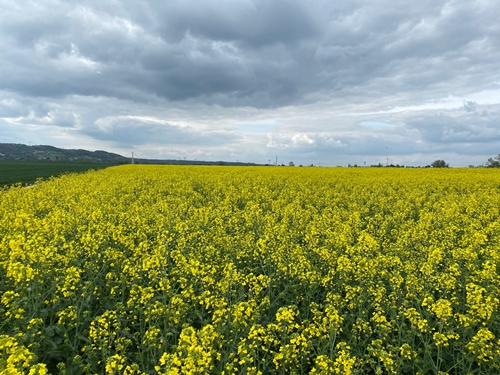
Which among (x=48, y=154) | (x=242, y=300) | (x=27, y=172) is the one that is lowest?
(x=27, y=172)

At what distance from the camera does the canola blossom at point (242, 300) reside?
12.5ft

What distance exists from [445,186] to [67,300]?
77.2 ft

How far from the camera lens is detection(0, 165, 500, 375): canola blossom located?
12.5ft

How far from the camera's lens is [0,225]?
8.17 metres

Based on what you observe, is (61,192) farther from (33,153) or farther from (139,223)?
(33,153)

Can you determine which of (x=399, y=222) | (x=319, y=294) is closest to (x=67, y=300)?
(x=319, y=294)

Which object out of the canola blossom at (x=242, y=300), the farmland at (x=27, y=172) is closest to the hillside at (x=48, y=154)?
the farmland at (x=27, y=172)

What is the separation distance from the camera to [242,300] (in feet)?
17.5

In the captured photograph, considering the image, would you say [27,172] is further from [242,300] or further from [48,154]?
[48,154]

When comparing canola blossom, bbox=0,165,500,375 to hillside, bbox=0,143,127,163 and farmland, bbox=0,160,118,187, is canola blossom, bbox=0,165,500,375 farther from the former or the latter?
hillside, bbox=0,143,127,163

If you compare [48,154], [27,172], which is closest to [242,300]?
[27,172]

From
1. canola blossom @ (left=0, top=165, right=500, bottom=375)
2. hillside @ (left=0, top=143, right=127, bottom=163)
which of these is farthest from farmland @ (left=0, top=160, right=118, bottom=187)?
hillside @ (left=0, top=143, right=127, bottom=163)

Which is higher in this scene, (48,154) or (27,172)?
(48,154)

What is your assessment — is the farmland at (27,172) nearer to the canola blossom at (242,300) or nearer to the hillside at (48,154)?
the canola blossom at (242,300)
